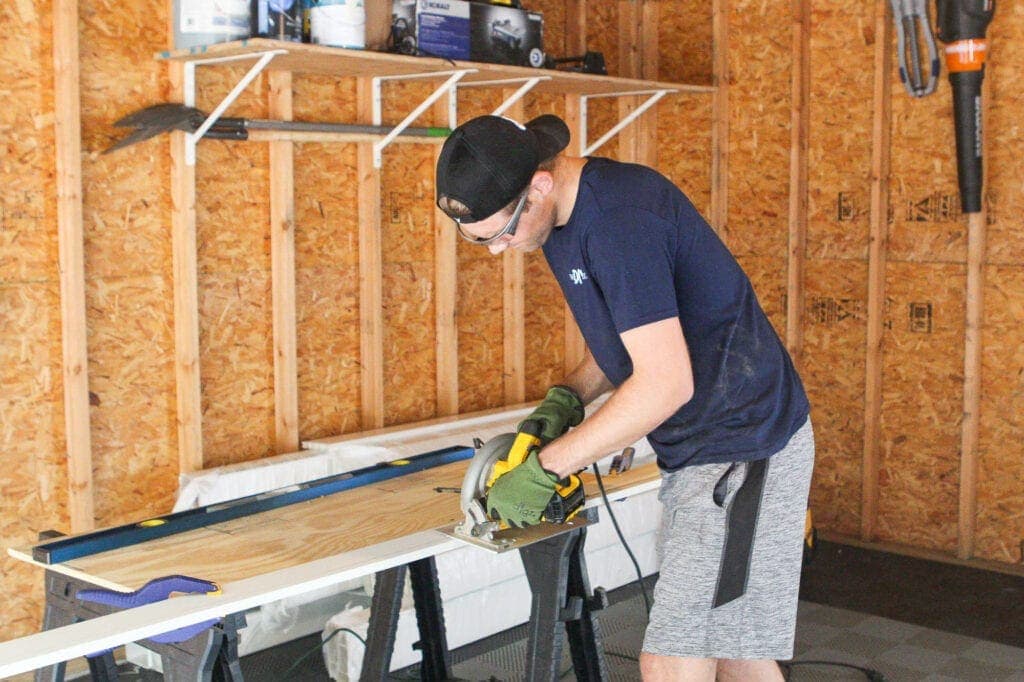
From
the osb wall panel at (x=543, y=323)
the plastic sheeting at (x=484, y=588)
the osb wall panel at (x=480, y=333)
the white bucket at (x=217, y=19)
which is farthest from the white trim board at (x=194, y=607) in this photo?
the osb wall panel at (x=543, y=323)

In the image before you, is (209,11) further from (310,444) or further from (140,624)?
(140,624)

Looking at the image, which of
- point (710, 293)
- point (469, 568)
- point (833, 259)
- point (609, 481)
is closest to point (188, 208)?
point (469, 568)

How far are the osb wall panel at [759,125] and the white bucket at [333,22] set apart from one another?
211 centimetres

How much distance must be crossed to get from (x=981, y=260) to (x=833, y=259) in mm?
633

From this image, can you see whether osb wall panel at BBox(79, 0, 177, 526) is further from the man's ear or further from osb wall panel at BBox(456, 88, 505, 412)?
the man's ear

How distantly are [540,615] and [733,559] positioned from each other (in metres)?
0.53

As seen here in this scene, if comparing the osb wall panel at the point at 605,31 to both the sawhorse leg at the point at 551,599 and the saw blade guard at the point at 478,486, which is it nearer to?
the sawhorse leg at the point at 551,599

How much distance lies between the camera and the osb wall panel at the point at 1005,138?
4262 millimetres

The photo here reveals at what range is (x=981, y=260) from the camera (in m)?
4.39

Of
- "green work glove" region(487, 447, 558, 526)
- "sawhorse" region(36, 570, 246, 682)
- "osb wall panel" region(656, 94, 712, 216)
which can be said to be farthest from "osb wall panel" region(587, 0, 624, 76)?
"sawhorse" region(36, 570, 246, 682)

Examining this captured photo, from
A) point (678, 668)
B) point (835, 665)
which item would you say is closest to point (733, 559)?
point (678, 668)

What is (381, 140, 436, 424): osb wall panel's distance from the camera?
427 centimetres

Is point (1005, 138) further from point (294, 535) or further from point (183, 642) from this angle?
point (183, 642)

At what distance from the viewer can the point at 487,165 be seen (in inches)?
77.2
